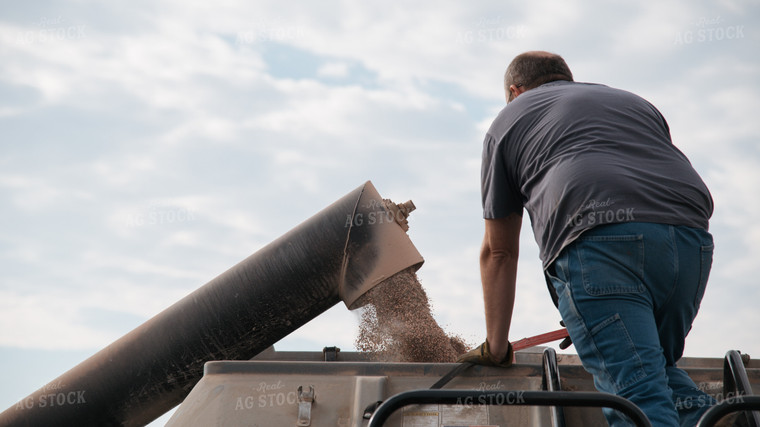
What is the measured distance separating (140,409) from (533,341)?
2.30 metres

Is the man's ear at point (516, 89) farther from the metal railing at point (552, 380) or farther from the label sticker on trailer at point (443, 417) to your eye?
the label sticker on trailer at point (443, 417)

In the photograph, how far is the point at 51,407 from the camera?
419cm

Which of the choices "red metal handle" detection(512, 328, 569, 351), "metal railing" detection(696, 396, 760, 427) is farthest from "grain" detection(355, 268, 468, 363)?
"metal railing" detection(696, 396, 760, 427)

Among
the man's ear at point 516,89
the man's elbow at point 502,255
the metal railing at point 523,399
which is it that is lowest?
the metal railing at point 523,399

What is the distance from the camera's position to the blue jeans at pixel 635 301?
6.32 ft

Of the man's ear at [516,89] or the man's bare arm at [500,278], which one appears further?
the man's ear at [516,89]

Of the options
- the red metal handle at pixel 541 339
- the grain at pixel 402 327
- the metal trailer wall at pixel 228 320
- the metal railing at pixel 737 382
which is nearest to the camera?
the metal railing at pixel 737 382

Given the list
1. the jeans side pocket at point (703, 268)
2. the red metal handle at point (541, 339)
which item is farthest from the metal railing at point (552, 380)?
the red metal handle at point (541, 339)

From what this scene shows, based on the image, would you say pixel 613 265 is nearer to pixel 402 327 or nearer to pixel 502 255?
pixel 502 255

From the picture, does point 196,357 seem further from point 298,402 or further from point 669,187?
point 669,187

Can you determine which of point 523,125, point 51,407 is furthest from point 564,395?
point 51,407

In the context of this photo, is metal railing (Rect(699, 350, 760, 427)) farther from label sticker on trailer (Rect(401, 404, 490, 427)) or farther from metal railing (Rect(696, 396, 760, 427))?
label sticker on trailer (Rect(401, 404, 490, 427))

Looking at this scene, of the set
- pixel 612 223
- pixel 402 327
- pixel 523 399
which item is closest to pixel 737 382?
pixel 612 223

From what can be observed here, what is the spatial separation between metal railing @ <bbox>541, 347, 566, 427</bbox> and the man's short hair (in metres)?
1.03
